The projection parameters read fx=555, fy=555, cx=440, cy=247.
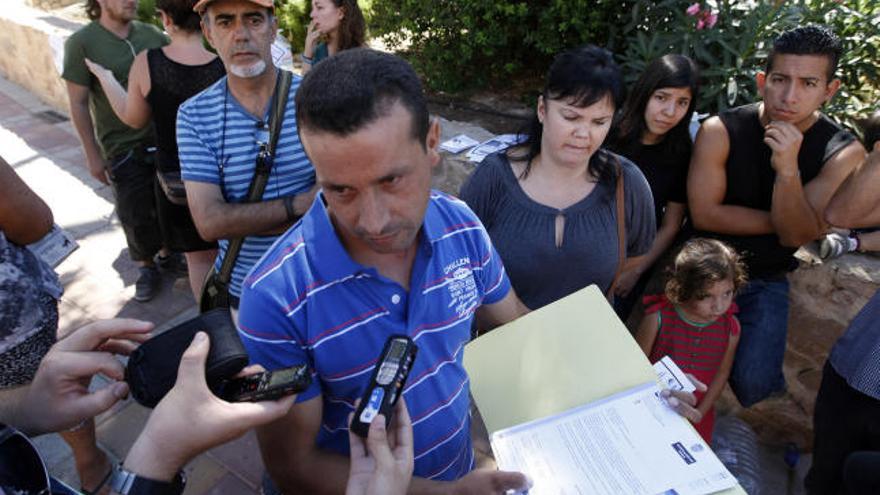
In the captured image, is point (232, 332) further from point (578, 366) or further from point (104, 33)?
point (104, 33)

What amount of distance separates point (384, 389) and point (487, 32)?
3.83m

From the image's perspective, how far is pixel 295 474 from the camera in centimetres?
129

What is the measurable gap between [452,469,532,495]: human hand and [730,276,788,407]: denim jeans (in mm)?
1547

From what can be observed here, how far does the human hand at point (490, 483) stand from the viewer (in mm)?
1285

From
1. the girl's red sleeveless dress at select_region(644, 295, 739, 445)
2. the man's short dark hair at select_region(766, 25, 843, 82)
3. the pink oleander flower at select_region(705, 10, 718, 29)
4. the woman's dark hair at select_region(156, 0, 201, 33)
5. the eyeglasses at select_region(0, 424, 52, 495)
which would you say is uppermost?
the man's short dark hair at select_region(766, 25, 843, 82)

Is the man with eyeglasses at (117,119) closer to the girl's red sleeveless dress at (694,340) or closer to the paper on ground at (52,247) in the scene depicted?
the paper on ground at (52,247)

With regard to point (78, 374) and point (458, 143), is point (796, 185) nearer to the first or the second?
point (458, 143)

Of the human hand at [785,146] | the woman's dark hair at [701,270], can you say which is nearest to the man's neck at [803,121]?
the human hand at [785,146]

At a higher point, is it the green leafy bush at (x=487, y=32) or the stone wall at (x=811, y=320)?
the green leafy bush at (x=487, y=32)

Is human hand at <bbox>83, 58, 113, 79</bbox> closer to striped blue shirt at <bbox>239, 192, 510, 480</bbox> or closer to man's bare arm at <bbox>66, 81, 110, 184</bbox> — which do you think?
man's bare arm at <bbox>66, 81, 110, 184</bbox>

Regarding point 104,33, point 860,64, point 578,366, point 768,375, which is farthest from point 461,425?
point 860,64

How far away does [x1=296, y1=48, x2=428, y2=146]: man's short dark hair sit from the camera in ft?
3.69

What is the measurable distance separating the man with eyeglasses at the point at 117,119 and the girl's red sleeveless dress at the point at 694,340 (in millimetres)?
3049

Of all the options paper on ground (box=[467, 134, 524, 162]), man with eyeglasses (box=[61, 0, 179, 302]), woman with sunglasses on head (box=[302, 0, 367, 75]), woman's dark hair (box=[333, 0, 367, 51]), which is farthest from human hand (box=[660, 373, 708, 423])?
man with eyeglasses (box=[61, 0, 179, 302])
